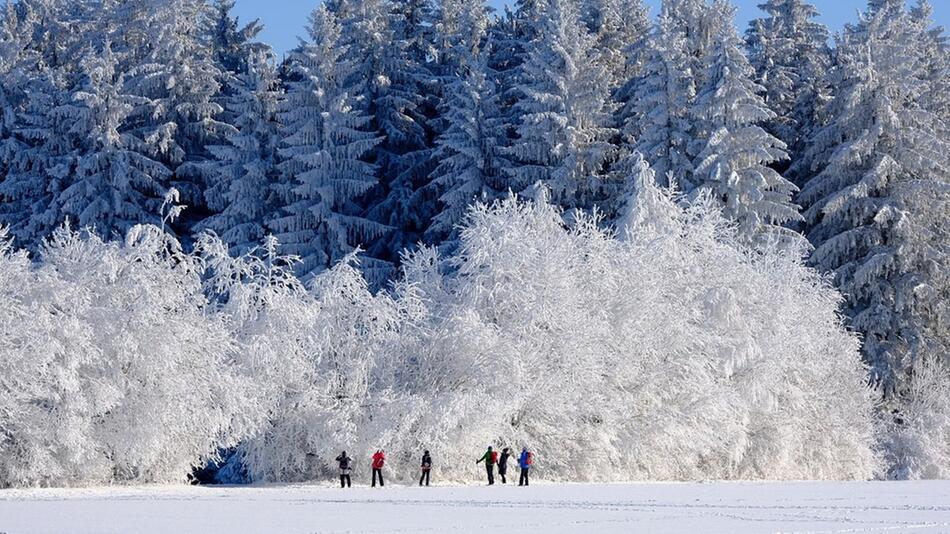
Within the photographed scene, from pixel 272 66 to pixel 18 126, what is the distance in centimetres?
1136

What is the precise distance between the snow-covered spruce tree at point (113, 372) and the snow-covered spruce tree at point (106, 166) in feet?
→ 59.6

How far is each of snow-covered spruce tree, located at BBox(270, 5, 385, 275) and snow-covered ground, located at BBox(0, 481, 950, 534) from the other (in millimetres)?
20357

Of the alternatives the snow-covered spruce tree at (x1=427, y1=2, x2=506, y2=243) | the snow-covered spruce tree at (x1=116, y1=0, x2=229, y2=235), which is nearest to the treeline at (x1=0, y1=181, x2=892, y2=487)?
the snow-covered spruce tree at (x1=427, y1=2, x2=506, y2=243)

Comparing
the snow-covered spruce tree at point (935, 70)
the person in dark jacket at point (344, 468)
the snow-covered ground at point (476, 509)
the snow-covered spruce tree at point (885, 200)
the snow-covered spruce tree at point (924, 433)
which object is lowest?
the snow-covered ground at point (476, 509)

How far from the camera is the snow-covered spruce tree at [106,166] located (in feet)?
172

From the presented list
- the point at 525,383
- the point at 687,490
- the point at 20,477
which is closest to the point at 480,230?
the point at 525,383

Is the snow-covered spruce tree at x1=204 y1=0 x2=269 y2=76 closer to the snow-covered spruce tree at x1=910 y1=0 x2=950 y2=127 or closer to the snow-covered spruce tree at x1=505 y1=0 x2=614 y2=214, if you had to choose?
the snow-covered spruce tree at x1=505 y1=0 x2=614 y2=214

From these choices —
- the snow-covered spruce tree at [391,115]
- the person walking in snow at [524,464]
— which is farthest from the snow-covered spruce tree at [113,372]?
the snow-covered spruce tree at [391,115]

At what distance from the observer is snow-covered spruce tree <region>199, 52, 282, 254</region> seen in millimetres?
52562

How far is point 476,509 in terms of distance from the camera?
80.4ft

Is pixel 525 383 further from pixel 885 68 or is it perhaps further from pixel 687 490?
pixel 885 68

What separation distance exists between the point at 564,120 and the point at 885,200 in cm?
1196

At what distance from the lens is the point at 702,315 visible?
3884 cm

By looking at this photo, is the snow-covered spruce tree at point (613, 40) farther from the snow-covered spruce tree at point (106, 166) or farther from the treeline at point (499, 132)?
the snow-covered spruce tree at point (106, 166)
